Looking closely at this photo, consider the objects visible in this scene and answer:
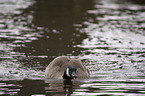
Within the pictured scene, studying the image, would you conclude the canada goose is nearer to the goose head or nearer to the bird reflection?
the goose head

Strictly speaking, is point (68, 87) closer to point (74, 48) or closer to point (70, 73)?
point (70, 73)

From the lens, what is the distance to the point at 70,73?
14.3m

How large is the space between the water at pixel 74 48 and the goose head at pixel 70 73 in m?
0.27

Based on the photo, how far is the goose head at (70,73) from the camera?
14.2 m

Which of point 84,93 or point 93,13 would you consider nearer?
point 84,93

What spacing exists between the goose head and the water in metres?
0.27

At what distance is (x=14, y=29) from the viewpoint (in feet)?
83.1

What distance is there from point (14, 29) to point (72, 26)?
4231 mm

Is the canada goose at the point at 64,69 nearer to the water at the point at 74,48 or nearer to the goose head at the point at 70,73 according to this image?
the goose head at the point at 70,73

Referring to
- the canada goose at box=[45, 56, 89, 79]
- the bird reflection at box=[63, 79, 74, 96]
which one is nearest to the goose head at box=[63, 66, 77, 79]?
the canada goose at box=[45, 56, 89, 79]

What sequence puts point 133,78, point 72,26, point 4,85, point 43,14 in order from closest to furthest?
1. point 4,85
2. point 133,78
3. point 72,26
4. point 43,14

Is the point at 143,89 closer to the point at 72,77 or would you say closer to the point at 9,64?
the point at 72,77

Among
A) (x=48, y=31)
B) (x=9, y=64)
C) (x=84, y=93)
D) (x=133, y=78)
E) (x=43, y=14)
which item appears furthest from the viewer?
(x=43, y=14)

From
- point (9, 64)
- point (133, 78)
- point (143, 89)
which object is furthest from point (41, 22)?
point (143, 89)
